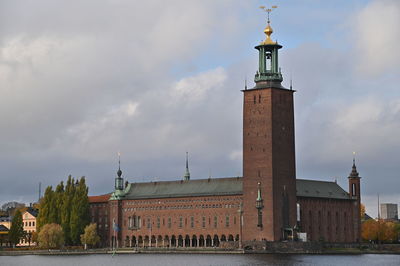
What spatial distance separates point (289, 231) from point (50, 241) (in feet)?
108

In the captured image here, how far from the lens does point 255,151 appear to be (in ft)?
387

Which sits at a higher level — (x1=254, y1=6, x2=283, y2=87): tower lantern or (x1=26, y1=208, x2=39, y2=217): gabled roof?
(x1=254, y1=6, x2=283, y2=87): tower lantern

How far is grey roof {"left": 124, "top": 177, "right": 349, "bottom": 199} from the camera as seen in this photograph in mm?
130250

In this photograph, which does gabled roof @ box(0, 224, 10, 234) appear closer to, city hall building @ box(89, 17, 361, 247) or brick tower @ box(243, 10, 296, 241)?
city hall building @ box(89, 17, 361, 247)

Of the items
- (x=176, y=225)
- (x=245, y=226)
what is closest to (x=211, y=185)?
(x=176, y=225)

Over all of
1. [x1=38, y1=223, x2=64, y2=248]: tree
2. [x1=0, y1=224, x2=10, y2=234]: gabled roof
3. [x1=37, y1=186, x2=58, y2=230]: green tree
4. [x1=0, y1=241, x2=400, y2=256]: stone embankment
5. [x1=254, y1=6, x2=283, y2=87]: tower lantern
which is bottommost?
[x1=0, y1=241, x2=400, y2=256]: stone embankment

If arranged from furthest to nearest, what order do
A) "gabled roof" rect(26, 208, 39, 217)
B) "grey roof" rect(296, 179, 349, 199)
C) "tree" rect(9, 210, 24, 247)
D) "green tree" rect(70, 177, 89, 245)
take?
"gabled roof" rect(26, 208, 39, 217) → "grey roof" rect(296, 179, 349, 199) → "tree" rect(9, 210, 24, 247) → "green tree" rect(70, 177, 89, 245)

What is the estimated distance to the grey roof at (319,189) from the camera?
13304 centimetres

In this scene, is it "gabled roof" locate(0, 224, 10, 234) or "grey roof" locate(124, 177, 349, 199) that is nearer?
"grey roof" locate(124, 177, 349, 199)

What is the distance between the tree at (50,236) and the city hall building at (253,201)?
312 inches

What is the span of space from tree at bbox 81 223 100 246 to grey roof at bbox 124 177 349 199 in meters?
10.9

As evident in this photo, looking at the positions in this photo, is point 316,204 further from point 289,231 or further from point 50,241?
point 50,241

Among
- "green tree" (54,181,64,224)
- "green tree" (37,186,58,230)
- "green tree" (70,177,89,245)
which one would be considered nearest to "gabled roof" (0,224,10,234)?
"green tree" (37,186,58,230)

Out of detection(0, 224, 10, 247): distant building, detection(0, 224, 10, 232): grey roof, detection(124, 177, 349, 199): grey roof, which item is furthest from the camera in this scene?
detection(0, 224, 10, 232): grey roof
